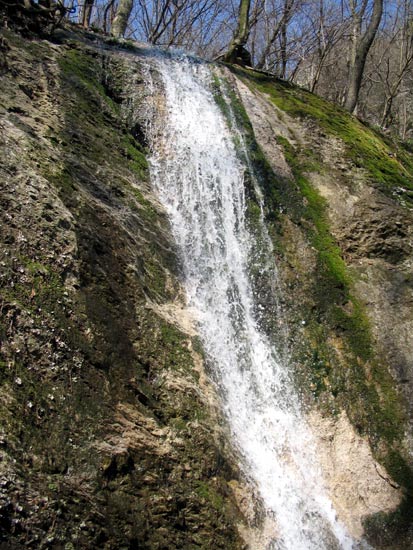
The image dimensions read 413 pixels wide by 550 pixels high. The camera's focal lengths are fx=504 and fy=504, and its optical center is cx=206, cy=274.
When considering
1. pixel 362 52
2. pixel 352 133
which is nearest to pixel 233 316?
pixel 352 133

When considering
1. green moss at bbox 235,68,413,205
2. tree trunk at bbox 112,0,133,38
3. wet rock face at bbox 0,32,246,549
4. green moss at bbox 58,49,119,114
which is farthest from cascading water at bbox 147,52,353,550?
tree trunk at bbox 112,0,133,38

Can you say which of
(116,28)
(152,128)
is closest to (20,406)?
(152,128)

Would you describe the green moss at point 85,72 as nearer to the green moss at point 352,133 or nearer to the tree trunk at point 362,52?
the green moss at point 352,133

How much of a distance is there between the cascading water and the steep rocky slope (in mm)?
311

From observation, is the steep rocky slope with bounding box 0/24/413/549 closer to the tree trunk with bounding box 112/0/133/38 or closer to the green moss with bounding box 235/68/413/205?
the green moss with bounding box 235/68/413/205

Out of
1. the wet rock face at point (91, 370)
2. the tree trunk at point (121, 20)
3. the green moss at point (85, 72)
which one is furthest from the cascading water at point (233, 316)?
the tree trunk at point (121, 20)

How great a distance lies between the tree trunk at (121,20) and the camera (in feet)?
44.3

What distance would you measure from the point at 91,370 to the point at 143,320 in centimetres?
123

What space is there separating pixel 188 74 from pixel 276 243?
507 centimetres

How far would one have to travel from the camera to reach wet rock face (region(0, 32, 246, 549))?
3879 millimetres

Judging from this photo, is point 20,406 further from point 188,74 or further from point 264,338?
point 188,74

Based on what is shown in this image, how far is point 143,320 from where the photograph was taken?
230 inches

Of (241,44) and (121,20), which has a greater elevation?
(241,44)

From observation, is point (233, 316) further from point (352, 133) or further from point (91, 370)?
point (352, 133)
